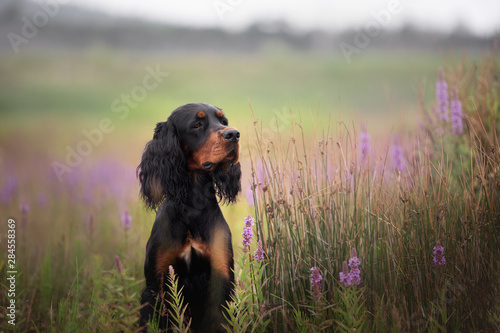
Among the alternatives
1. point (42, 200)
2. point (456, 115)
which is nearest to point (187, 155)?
point (42, 200)

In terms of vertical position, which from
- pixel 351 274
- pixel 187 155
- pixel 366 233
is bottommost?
pixel 351 274

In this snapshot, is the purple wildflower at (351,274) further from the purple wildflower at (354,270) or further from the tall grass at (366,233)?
the tall grass at (366,233)

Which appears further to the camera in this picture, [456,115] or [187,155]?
[456,115]

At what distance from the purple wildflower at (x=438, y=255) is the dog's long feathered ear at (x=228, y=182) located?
157cm

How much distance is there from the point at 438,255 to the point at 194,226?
1.59 metres

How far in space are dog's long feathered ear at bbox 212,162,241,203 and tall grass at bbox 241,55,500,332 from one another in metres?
0.57

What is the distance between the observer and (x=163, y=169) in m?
3.24

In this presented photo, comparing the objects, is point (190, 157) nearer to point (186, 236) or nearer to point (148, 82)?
point (186, 236)

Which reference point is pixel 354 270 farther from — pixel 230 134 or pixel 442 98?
pixel 442 98

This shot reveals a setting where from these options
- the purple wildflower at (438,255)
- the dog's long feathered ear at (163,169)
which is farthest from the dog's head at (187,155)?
the purple wildflower at (438,255)

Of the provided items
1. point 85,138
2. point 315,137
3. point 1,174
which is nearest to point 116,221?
point 85,138

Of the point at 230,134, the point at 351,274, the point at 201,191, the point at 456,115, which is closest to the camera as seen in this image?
the point at 351,274

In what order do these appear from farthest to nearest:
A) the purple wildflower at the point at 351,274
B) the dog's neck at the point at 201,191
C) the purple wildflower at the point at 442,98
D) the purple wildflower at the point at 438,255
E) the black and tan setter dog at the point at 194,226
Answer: the purple wildflower at the point at 442,98 < the dog's neck at the point at 201,191 < the black and tan setter dog at the point at 194,226 < the purple wildflower at the point at 438,255 < the purple wildflower at the point at 351,274

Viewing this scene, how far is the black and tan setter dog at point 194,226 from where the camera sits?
9.63 ft
